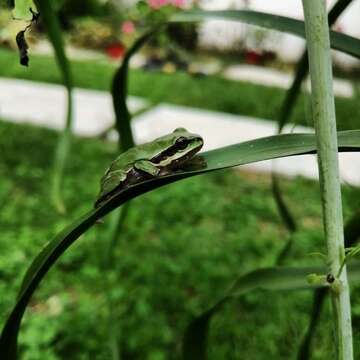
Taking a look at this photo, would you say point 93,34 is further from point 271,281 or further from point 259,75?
point 271,281

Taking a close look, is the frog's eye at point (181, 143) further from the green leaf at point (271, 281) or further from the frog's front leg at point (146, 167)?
the green leaf at point (271, 281)

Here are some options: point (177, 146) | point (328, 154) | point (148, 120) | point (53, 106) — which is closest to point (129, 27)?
point (53, 106)

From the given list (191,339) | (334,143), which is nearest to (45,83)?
(191,339)

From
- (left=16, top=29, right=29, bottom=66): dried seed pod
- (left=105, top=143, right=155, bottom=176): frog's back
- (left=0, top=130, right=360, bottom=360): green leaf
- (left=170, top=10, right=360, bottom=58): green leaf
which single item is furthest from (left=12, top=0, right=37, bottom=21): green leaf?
(left=105, top=143, right=155, bottom=176): frog's back

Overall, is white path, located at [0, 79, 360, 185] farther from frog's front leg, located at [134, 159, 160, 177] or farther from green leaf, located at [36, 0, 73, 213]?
frog's front leg, located at [134, 159, 160, 177]

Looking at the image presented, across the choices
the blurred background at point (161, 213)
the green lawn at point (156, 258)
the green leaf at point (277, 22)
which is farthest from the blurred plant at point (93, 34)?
the green leaf at point (277, 22)
